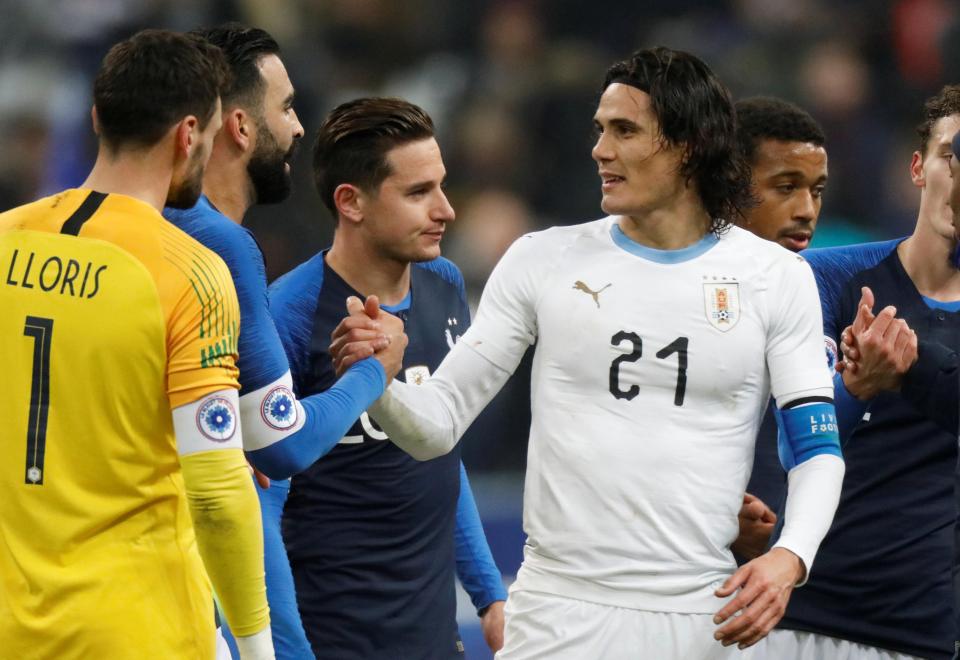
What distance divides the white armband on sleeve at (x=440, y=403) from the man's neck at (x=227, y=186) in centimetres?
67

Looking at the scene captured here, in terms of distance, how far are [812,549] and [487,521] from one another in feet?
11.8

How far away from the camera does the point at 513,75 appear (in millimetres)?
9195

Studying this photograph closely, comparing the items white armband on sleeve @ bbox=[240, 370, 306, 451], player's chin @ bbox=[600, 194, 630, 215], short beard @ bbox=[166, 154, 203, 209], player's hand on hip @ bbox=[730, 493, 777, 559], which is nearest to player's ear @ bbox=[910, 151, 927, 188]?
player's hand on hip @ bbox=[730, 493, 777, 559]

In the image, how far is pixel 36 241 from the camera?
2855 millimetres

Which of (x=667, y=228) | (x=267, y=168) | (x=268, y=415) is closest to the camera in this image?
(x=268, y=415)

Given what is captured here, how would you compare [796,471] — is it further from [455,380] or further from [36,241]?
[36,241]

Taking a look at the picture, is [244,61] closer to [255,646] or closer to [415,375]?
[415,375]

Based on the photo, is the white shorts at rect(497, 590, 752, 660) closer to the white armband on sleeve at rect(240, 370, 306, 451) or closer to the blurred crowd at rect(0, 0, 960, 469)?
the white armband on sleeve at rect(240, 370, 306, 451)

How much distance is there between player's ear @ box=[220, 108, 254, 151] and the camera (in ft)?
12.3

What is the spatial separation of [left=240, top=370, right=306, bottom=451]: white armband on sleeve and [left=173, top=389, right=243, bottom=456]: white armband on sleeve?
1.14 feet

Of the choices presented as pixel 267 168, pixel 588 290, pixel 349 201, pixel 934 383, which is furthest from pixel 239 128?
pixel 934 383

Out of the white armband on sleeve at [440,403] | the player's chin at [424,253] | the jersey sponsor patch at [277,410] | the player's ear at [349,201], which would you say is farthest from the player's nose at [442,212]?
the jersey sponsor patch at [277,410]

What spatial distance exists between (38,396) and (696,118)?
5.64ft

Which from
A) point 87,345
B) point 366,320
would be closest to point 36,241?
point 87,345
